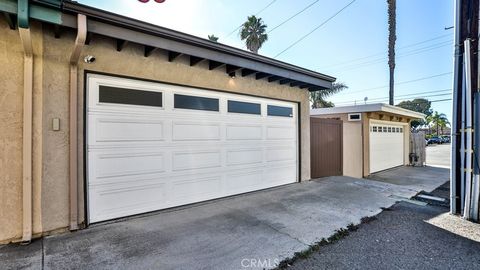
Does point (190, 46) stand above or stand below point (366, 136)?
above

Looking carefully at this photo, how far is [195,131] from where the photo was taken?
4.85 meters

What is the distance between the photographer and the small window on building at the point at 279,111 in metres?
6.35

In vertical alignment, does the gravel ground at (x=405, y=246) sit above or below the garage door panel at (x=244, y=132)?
below

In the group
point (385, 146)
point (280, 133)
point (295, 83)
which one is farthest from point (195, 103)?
point (385, 146)

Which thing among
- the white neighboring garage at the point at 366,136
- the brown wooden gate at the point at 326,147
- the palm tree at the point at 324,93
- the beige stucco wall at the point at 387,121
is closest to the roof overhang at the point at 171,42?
the brown wooden gate at the point at 326,147

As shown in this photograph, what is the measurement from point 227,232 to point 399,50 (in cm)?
1756

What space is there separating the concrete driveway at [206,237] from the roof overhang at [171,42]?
9.46ft

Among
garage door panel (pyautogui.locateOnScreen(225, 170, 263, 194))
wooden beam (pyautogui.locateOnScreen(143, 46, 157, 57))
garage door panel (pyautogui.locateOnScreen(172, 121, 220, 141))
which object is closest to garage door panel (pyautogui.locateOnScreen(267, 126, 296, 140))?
garage door panel (pyautogui.locateOnScreen(225, 170, 263, 194))

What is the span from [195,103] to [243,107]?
134cm

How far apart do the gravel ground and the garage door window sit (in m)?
3.51

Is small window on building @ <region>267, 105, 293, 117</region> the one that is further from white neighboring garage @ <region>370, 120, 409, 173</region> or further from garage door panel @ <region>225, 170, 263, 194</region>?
white neighboring garage @ <region>370, 120, 409, 173</region>

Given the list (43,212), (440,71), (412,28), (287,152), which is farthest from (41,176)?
(440,71)

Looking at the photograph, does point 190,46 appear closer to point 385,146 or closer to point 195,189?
point 195,189

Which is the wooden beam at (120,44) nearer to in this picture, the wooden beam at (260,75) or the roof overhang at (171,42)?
the roof overhang at (171,42)
